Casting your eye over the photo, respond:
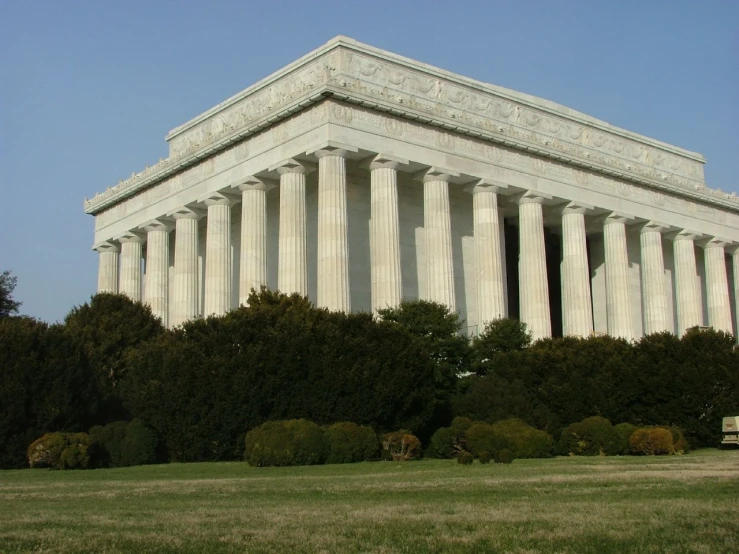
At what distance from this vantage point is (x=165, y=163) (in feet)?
229

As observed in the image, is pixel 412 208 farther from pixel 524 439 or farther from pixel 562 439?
pixel 524 439

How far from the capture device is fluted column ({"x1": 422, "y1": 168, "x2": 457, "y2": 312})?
60.6 m

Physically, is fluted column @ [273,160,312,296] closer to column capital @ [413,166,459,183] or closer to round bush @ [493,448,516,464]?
column capital @ [413,166,459,183]

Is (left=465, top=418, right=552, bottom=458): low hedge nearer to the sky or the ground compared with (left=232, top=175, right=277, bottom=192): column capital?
nearer to the ground

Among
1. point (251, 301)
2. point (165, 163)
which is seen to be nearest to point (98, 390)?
point (251, 301)

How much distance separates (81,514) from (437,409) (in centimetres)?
2947

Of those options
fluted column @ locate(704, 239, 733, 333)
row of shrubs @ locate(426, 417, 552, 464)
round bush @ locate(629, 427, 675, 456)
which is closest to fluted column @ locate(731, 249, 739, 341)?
fluted column @ locate(704, 239, 733, 333)

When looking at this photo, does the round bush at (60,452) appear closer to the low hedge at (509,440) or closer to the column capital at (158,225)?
the low hedge at (509,440)

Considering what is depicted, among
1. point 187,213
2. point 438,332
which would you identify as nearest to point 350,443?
point 438,332

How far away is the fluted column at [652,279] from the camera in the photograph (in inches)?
2931

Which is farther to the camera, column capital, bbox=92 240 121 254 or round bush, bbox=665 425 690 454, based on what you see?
column capital, bbox=92 240 121 254

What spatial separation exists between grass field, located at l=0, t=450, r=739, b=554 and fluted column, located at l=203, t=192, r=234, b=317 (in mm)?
34192

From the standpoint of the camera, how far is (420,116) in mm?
60969

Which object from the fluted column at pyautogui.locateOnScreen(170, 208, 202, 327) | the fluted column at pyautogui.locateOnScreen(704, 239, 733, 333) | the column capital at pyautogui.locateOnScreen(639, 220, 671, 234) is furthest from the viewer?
the fluted column at pyautogui.locateOnScreen(704, 239, 733, 333)
